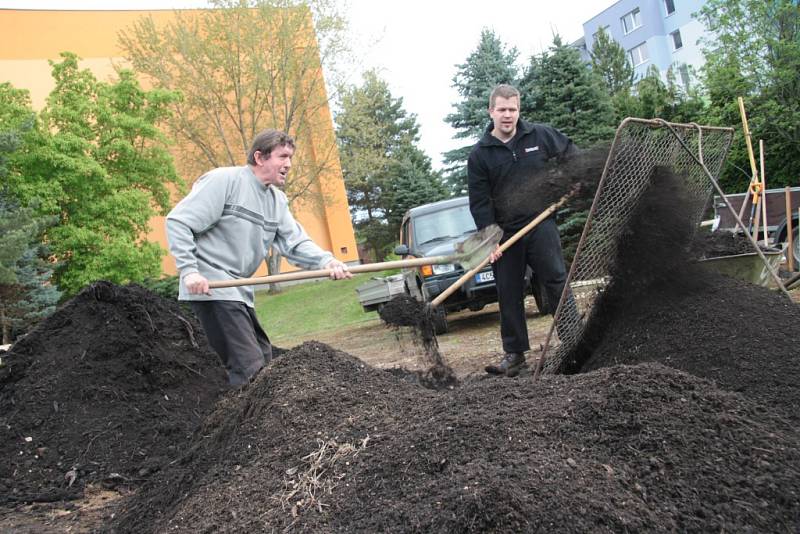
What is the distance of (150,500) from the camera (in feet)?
10.5

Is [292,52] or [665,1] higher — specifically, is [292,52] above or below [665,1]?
below

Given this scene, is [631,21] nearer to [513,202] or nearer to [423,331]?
[513,202]

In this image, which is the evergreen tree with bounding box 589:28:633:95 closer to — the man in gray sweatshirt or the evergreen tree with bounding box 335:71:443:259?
the evergreen tree with bounding box 335:71:443:259

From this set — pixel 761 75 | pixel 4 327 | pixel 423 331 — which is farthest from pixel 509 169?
pixel 761 75

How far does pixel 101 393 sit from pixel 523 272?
131 inches

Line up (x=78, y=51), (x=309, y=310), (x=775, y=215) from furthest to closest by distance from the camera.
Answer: (x=78, y=51)
(x=309, y=310)
(x=775, y=215)

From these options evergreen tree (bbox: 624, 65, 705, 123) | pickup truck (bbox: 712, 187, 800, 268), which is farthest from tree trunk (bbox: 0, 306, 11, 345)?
evergreen tree (bbox: 624, 65, 705, 123)

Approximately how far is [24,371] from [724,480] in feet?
16.8

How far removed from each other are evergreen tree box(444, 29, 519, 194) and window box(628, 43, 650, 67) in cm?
2551

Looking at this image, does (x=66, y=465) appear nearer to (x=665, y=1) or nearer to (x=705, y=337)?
(x=705, y=337)

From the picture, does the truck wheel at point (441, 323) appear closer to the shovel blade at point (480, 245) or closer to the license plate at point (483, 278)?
the license plate at point (483, 278)

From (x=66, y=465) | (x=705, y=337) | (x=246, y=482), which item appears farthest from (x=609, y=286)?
(x=66, y=465)

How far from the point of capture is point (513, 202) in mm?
5000

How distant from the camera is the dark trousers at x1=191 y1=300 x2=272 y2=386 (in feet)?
13.2
